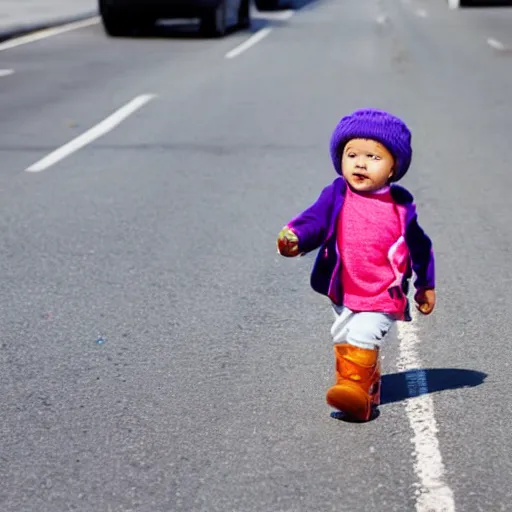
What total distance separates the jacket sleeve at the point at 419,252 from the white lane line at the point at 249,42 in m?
14.0

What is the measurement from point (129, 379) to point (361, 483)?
1.23 m

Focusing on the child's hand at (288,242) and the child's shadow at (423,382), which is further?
the child's shadow at (423,382)

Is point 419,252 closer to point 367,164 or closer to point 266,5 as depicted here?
point 367,164

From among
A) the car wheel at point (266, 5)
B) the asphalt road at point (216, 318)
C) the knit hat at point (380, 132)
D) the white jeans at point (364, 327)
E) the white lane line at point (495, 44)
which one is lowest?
the car wheel at point (266, 5)

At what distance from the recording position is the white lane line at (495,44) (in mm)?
19438

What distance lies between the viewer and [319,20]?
27047mm

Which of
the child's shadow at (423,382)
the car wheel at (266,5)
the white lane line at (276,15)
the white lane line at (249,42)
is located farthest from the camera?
the car wheel at (266,5)

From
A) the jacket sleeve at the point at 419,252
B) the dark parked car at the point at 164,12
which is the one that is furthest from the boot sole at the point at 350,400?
the dark parked car at the point at 164,12

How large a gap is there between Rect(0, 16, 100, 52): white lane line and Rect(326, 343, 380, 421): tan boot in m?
15.8

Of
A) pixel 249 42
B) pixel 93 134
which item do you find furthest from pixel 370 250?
pixel 249 42

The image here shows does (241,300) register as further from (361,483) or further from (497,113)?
(497,113)

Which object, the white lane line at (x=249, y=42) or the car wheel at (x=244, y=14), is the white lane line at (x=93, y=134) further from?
the car wheel at (x=244, y=14)

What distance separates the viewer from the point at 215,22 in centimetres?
2042

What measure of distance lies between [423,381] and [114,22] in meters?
17.1
